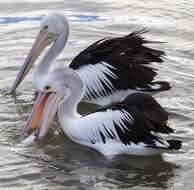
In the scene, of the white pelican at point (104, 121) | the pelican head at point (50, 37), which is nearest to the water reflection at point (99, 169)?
the white pelican at point (104, 121)

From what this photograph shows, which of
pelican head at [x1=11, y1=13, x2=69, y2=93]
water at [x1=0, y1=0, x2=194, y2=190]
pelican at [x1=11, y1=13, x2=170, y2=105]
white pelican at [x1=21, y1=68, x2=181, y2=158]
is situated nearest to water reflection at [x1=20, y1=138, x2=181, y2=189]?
water at [x1=0, y1=0, x2=194, y2=190]

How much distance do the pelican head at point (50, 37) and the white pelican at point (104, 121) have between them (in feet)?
4.48

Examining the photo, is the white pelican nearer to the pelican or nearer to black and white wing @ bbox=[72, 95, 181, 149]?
black and white wing @ bbox=[72, 95, 181, 149]

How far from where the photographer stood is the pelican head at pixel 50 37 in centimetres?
816

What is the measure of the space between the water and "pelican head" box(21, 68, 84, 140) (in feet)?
0.61

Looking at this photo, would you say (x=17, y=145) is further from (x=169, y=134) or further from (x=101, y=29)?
(x=101, y=29)

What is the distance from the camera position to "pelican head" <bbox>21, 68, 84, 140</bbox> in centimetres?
689

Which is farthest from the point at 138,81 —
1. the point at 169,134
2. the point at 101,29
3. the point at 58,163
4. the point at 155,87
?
the point at 101,29

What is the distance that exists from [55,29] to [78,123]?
5.84 feet

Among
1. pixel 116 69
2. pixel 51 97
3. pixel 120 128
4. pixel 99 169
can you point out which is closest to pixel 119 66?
pixel 116 69

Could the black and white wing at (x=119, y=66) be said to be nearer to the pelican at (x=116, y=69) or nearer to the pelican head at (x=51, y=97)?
the pelican at (x=116, y=69)

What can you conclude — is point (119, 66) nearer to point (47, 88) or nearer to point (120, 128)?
point (47, 88)

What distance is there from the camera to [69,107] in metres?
6.95

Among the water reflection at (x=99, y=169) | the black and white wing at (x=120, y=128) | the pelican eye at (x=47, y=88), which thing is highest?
the pelican eye at (x=47, y=88)
